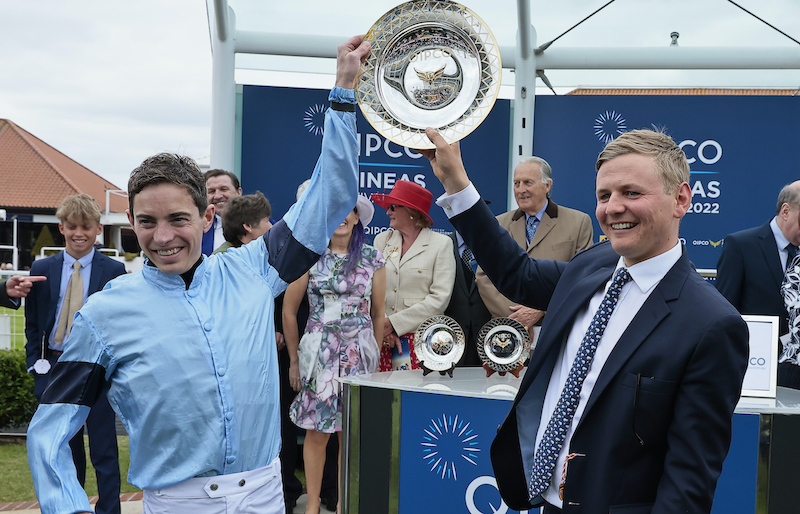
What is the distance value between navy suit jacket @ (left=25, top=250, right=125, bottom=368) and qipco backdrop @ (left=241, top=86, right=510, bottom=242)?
1912 millimetres

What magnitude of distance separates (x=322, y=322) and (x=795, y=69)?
175 inches

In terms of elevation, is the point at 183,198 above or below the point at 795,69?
below

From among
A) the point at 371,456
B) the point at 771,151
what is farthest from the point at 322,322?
the point at 771,151

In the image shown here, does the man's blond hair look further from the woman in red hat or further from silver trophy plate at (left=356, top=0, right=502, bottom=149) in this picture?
the woman in red hat

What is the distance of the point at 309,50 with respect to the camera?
558 cm

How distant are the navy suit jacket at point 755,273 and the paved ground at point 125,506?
2.92m

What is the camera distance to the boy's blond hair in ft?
13.3

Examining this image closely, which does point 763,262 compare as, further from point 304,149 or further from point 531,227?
point 304,149

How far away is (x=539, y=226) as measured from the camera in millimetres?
4426

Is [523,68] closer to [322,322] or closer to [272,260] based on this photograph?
[322,322]

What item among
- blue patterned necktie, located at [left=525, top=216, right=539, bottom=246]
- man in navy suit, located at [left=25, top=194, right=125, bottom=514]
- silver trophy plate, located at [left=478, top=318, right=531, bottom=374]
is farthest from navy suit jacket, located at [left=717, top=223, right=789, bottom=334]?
man in navy suit, located at [left=25, top=194, right=125, bottom=514]

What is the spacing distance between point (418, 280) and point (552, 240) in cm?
90

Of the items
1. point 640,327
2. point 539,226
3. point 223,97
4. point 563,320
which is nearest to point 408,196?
point 539,226

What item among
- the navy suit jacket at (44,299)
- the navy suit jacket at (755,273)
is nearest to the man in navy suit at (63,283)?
the navy suit jacket at (44,299)
